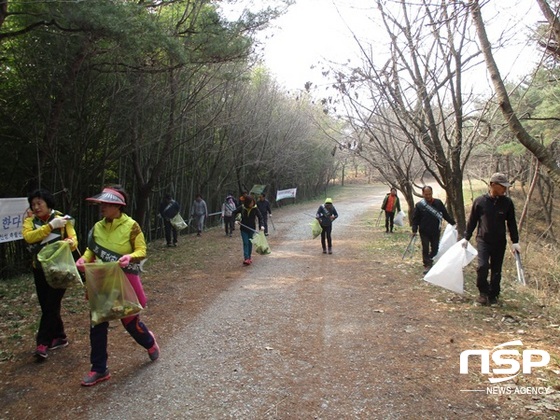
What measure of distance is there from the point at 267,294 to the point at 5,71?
7621mm

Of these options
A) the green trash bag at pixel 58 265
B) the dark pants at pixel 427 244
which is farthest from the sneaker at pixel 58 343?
the dark pants at pixel 427 244

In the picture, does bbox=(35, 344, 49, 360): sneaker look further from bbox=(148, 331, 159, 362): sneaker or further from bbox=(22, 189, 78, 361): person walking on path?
bbox=(148, 331, 159, 362): sneaker

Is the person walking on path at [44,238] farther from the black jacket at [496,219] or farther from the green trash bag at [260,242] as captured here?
the green trash bag at [260,242]

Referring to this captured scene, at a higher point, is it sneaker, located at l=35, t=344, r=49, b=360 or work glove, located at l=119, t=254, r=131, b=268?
work glove, located at l=119, t=254, r=131, b=268

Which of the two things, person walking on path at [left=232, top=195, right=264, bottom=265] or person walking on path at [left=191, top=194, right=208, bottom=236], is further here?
person walking on path at [left=191, top=194, right=208, bottom=236]

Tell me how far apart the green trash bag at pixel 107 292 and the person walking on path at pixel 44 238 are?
0.72m

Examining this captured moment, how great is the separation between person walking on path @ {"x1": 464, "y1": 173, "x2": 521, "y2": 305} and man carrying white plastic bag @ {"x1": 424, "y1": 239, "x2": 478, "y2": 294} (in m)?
0.12

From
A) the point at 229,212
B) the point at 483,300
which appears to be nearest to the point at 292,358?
the point at 483,300

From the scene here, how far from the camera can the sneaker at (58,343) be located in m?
4.56

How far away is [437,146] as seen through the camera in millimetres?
8047

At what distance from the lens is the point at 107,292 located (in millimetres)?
3689

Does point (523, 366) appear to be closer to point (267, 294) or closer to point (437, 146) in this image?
point (267, 294)

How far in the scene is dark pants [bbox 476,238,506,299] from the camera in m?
5.63

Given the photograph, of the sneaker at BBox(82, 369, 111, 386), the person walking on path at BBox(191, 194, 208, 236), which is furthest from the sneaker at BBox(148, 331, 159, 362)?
the person walking on path at BBox(191, 194, 208, 236)
